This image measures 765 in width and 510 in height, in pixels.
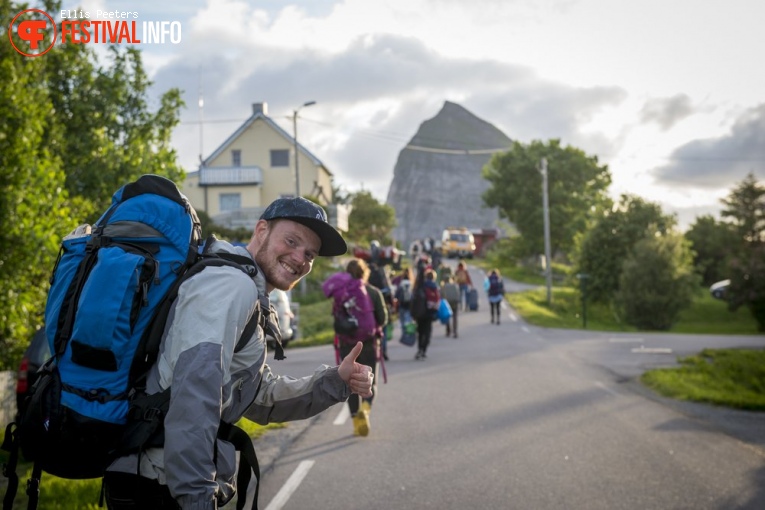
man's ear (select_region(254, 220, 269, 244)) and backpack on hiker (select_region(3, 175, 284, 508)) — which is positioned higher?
man's ear (select_region(254, 220, 269, 244))

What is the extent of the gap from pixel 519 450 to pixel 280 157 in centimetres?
4992

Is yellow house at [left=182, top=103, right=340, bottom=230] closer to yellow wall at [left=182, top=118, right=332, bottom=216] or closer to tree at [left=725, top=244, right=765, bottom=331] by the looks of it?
yellow wall at [left=182, top=118, right=332, bottom=216]

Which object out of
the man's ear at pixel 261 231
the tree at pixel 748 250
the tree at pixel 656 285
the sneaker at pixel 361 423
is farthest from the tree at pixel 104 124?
the tree at pixel 748 250

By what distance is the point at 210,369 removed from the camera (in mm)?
2645

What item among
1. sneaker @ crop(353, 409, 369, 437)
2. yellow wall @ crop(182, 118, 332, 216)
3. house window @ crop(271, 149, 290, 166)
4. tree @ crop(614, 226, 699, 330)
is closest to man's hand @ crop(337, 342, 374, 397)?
sneaker @ crop(353, 409, 369, 437)

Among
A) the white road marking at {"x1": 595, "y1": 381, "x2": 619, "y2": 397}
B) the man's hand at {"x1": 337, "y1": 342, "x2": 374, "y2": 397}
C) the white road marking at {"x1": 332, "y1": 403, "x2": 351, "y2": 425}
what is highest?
the man's hand at {"x1": 337, "y1": 342, "x2": 374, "y2": 397}

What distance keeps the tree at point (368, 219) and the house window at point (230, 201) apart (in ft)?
34.4

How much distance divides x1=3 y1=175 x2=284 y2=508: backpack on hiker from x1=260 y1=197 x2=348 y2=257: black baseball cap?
506 millimetres

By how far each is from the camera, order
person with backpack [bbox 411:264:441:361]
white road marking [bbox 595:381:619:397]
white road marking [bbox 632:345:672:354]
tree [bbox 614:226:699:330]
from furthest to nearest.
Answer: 1. tree [bbox 614:226:699:330]
2. white road marking [bbox 632:345:672:354]
3. person with backpack [bbox 411:264:441:361]
4. white road marking [bbox 595:381:619:397]

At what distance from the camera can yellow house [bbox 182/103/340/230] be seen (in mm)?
55281

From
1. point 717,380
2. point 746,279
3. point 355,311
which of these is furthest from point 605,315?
point 355,311

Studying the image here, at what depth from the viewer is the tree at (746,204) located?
7794 centimetres

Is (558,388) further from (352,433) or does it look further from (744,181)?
(744,181)

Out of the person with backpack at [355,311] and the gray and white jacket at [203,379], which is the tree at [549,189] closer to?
the person with backpack at [355,311]
